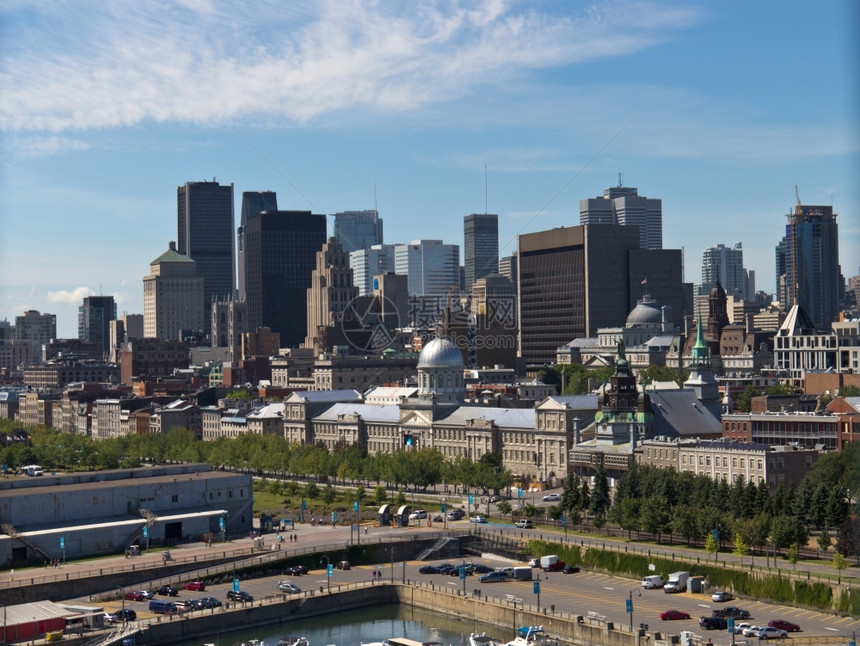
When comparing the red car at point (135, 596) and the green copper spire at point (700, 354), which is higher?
the green copper spire at point (700, 354)

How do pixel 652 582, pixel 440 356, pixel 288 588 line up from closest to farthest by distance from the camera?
1. pixel 652 582
2. pixel 288 588
3. pixel 440 356

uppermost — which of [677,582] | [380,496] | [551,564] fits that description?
[380,496]

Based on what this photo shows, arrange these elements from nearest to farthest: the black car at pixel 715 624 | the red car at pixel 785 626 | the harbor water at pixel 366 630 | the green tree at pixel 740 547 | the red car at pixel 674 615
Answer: the red car at pixel 785 626
the black car at pixel 715 624
the red car at pixel 674 615
the harbor water at pixel 366 630
the green tree at pixel 740 547

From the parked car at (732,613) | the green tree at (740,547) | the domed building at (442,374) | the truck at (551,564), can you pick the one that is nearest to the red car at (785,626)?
the parked car at (732,613)

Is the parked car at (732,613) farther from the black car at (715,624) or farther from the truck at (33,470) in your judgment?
the truck at (33,470)

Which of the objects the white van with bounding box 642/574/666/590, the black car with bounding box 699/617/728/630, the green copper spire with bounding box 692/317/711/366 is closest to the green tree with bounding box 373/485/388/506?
the white van with bounding box 642/574/666/590

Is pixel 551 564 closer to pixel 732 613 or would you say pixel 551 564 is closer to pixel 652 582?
pixel 652 582

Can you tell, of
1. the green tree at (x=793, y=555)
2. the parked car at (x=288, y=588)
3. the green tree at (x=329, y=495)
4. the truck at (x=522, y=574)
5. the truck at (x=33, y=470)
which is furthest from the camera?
the truck at (x=33, y=470)

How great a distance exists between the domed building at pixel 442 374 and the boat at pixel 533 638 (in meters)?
93.7

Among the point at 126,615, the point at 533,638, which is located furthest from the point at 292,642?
the point at 533,638

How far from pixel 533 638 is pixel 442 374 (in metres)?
97.8

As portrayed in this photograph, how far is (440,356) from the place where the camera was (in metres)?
179

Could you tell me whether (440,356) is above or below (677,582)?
above

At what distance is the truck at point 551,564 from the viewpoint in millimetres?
100938
